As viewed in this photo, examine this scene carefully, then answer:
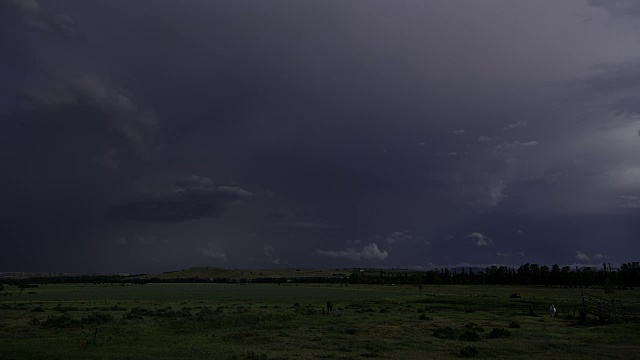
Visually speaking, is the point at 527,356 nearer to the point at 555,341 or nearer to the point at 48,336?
the point at 555,341

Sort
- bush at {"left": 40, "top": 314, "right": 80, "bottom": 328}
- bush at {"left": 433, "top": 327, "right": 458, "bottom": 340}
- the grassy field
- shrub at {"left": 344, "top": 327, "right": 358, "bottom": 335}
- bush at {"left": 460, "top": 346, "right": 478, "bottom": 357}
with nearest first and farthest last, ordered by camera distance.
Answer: bush at {"left": 460, "top": 346, "right": 478, "bottom": 357} → the grassy field → bush at {"left": 433, "top": 327, "right": 458, "bottom": 340} → shrub at {"left": 344, "top": 327, "right": 358, "bottom": 335} → bush at {"left": 40, "top": 314, "right": 80, "bottom": 328}

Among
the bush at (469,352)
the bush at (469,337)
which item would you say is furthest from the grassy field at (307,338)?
the bush at (469,337)

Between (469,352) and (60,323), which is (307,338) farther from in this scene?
(60,323)

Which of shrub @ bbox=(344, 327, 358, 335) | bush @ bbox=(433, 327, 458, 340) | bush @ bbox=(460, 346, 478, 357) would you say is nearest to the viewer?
bush @ bbox=(460, 346, 478, 357)

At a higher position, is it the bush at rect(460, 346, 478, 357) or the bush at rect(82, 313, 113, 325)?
the bush at rect(82, 313, 113, 325)

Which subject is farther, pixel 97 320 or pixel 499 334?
pixel 97 320

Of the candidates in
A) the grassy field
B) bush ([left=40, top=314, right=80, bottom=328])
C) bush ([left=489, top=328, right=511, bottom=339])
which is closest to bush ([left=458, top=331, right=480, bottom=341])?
the grassy field

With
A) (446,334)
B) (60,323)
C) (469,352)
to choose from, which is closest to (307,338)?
(446,334)

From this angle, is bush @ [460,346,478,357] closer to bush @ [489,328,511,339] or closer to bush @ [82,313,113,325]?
bush @ [489,328,511,339]

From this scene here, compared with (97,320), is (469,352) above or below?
below

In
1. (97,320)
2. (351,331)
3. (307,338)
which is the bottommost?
(307,338)

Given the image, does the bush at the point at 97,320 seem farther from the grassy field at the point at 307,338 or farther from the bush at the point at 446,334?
the bush at the point at 446,334

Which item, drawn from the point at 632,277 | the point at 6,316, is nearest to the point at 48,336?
the point at 6,316

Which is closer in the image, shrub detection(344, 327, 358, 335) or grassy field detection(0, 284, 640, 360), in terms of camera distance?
grassy field detection(0, 284, 640, 360)
